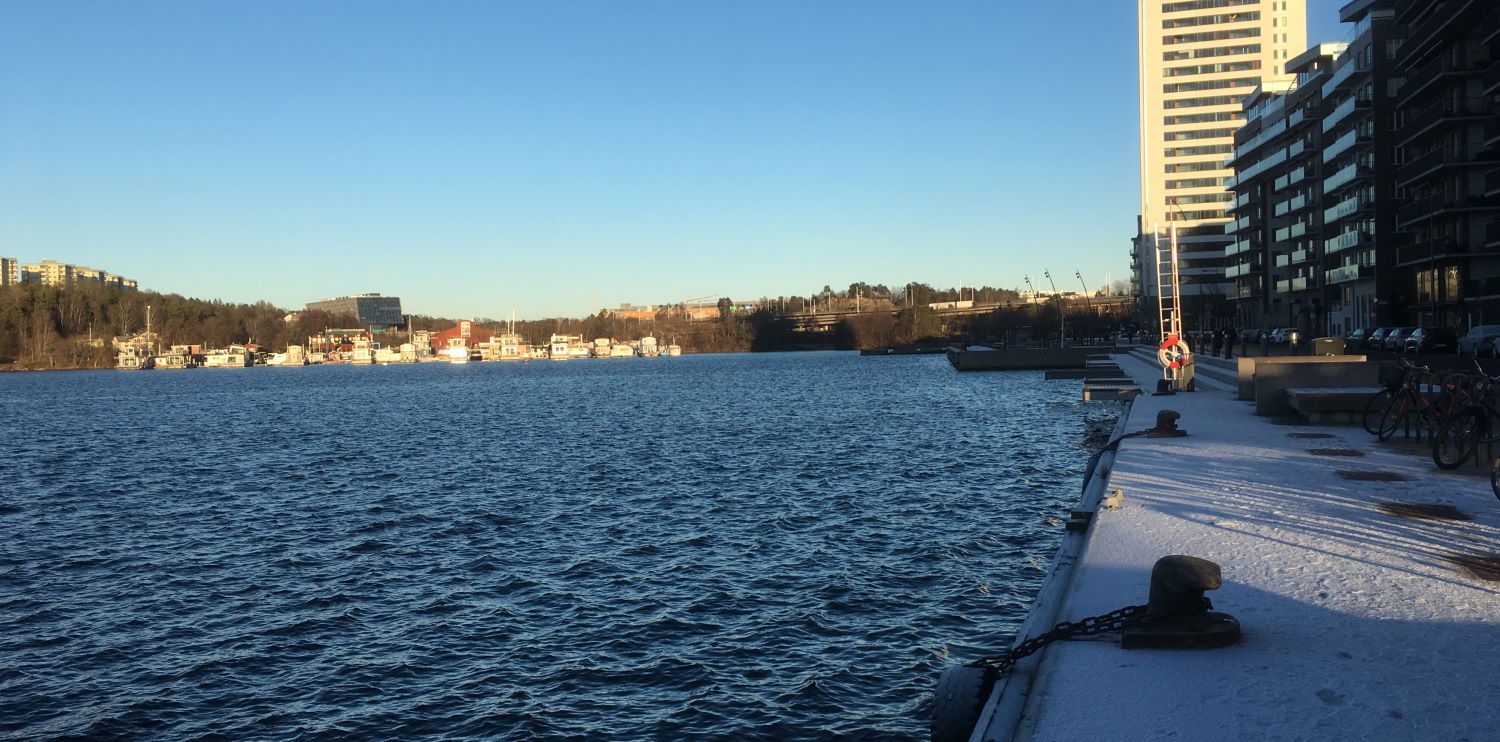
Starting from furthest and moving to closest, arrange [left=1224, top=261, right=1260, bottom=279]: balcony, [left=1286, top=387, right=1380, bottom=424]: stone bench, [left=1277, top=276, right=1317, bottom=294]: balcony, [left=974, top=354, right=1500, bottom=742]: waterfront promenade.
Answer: [left=1224, top=261, right=1260, bottom=279]: balcony, [left=1277, top=276, right=1317, bottom=294]: balcony, [left=1286, top=387, right=1380, bottom=424]: stone bench, [left=974, top=354, right=1500, bottom=742]: waterfront promenade

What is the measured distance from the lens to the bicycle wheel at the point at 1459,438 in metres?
14.5

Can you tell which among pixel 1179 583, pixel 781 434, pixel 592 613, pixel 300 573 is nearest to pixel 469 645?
pixel 592 613

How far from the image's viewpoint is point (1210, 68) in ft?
535

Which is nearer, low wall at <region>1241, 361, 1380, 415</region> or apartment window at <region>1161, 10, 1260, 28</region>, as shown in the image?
low wall at <region>1241, 361, 1380, 415</region>

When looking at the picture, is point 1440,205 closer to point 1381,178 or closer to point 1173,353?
point 1381,178

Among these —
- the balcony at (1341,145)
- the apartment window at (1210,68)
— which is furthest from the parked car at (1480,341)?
the apartment window at (1210,68)

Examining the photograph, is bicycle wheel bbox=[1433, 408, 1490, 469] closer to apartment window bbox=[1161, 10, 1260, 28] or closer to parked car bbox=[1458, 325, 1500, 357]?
parked car bbox=[1458, 325, 1500, 357]

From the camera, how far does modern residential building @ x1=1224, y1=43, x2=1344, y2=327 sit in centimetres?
9688

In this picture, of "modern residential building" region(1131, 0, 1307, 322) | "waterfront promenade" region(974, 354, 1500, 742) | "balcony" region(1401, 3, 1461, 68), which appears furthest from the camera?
"modern residential building" region(1131, 0, 1307, 322)

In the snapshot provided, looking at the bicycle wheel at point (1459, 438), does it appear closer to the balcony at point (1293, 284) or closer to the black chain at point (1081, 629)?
the black chain at point (1081, 629)

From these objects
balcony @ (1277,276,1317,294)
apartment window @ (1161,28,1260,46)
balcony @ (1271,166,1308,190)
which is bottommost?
balcony @ (1277,276,1317,294)

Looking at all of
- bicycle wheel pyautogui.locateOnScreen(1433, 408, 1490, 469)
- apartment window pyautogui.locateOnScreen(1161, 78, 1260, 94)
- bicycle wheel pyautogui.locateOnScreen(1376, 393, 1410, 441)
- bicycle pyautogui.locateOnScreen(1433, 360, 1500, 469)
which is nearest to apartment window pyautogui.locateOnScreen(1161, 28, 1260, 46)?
apartment window pyautogui.locateOnScreen(1161, 78, 1260, 94)

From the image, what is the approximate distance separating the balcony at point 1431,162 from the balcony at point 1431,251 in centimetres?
414

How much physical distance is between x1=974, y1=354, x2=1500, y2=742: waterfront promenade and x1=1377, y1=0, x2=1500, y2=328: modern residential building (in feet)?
176
